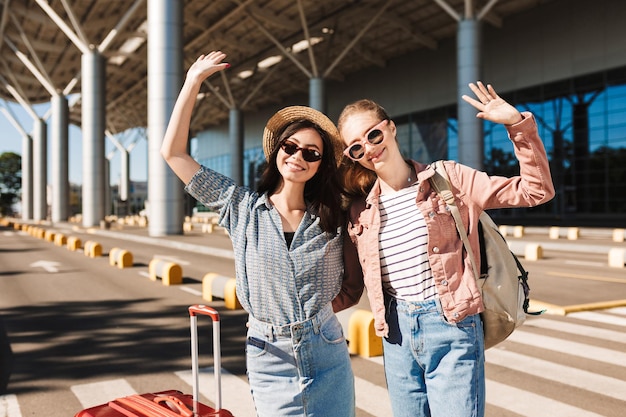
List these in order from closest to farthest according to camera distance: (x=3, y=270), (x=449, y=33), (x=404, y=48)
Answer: (x=3, y=270), (x=449, y=33), (x=404, y=48)

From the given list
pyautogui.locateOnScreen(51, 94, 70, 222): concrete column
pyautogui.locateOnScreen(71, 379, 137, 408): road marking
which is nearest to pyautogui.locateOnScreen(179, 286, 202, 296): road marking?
pyautogui.locateOnScreen(71, 379, 137, 408): road marking

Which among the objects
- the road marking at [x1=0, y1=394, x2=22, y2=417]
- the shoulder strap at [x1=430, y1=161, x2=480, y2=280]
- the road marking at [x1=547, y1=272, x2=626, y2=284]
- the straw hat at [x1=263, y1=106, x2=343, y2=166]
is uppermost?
the straw hat at [x1=263, y1=106, x2=343, y2=166]

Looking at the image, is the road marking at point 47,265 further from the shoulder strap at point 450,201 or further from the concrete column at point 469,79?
the concrete column at point 469,79

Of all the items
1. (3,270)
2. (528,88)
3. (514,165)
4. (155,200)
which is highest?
(528,88)

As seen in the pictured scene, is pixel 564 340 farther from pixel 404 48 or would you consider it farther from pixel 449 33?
pixel 404 48

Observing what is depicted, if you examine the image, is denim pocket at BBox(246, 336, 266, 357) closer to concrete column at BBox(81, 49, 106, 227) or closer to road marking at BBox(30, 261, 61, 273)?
road marking at BBox(30, 261, 61, 273)

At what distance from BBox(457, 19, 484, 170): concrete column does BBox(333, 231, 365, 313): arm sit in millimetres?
26415

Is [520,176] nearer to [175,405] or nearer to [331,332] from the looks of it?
[331,332]


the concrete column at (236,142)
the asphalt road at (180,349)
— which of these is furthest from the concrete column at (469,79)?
the concrete column at (236,142)

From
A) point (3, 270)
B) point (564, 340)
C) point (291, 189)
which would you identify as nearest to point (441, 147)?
point (3, 270)

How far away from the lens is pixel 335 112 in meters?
61.5

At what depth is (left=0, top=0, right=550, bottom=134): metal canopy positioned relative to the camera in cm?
4019

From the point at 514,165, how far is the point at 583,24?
1108 cm

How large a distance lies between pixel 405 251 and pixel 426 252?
99 millimetres
